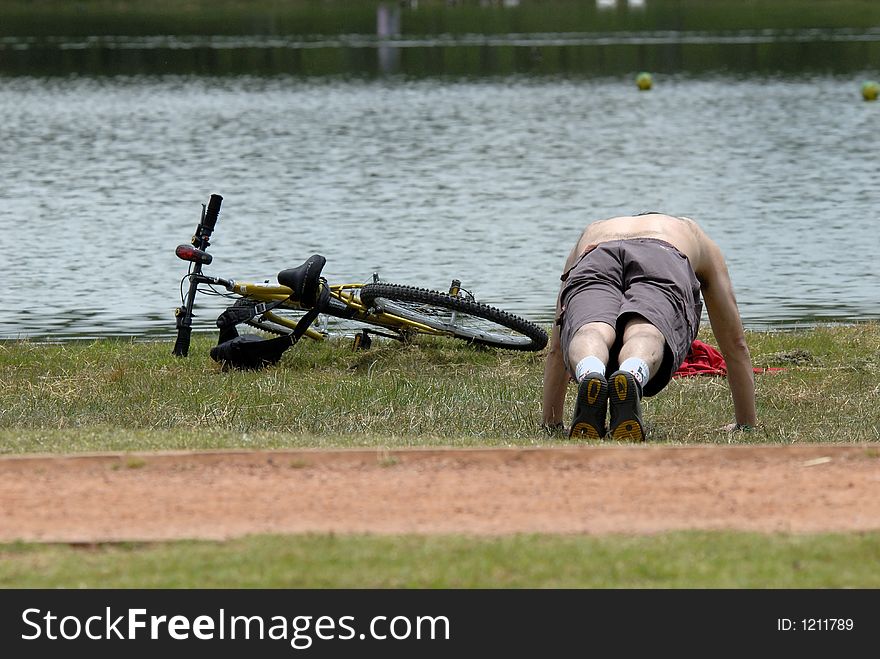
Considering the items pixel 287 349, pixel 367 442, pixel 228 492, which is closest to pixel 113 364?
pixel 287 349

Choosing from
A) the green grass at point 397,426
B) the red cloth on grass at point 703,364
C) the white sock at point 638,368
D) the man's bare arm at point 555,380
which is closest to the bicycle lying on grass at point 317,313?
the green grass at point 397,426

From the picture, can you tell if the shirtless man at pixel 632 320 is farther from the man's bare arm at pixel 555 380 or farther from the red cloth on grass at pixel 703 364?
the red cloth on grass at pixel 703 364

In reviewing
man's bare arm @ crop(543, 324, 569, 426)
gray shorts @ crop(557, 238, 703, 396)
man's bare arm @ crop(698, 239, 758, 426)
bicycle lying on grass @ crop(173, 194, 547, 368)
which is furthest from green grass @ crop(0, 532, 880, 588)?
bicycle lying on grass @ crop(173, 194, 547, 368)

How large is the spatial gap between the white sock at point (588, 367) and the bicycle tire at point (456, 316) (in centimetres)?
445

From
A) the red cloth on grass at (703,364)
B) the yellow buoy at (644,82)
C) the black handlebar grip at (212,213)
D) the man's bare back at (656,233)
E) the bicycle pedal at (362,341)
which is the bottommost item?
the yellow buoy at (644,82)

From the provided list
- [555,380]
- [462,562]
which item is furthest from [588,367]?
[462,562]

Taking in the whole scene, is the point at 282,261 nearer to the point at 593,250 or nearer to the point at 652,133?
the point at 593,250

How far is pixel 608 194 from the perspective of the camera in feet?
91.2

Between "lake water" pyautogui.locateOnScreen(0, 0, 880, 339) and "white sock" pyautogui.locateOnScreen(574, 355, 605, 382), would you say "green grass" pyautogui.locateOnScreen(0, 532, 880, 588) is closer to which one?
"white sock" pyautogui.locateOnScreen(574, 355, 605, 382)

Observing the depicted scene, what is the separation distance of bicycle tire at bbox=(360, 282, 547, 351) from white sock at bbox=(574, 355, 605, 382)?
14.6ft

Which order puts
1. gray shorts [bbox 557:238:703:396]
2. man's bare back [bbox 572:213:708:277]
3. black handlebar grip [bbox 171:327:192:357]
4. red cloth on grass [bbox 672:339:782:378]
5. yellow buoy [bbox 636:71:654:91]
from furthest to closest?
1. yellow buoy [bbox 636:71:654:91]
2. black handlebar grip [bbox 171:327:192:357]
3. red cloth on grass [bbox 672:339:782:378]
4. man's bare back [bbox 572:213:708:277]
5. gray shorts [bbox 557:238:703:396]

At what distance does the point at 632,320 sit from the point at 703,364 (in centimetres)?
354

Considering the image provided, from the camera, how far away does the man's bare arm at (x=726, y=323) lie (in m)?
9.23

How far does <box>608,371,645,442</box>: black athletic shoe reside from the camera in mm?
7637
